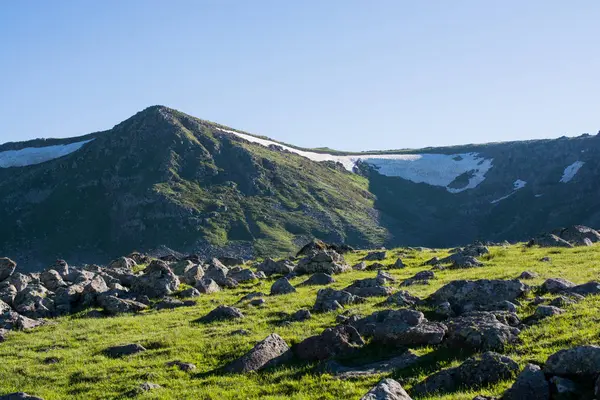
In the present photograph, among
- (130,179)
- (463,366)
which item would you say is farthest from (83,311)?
(130,179)

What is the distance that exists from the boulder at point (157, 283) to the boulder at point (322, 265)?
12.2m

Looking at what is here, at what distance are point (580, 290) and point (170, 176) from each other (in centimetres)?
18589

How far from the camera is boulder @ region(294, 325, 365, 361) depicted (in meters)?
19.7

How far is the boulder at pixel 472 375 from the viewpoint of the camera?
46.9 ft

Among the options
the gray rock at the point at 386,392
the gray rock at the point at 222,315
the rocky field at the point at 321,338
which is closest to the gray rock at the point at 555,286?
the rocky field at the point at 321,338

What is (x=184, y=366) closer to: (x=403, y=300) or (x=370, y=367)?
(x=370, y=367)

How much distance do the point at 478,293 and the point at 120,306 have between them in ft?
81.7

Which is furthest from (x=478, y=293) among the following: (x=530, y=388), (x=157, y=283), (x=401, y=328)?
(x=157, y=283)

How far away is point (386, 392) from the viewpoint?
40.1 feet

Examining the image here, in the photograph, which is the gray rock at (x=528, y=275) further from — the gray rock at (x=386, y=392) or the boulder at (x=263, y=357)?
the gray rock at (x=386, y=392)

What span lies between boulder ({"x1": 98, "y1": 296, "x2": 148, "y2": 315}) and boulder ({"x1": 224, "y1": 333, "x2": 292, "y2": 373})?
18.8 meters

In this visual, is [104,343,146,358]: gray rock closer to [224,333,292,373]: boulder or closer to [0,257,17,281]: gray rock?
[224,333,292,373]: boulder

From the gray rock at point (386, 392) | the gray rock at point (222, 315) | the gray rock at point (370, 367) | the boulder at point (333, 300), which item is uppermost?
the gray rock at point (386, 392)

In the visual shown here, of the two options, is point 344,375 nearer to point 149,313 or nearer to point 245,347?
point 245,347
